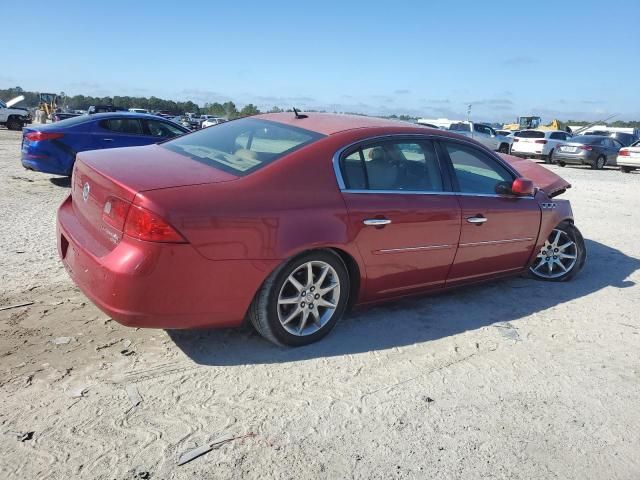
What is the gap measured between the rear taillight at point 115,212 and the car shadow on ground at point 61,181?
7.34 metres

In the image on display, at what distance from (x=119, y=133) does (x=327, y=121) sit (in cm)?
672

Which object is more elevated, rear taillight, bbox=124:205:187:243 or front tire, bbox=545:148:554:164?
rear taillight, bbox=124:205:187:243

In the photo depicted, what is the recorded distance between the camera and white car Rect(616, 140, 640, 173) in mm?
19750

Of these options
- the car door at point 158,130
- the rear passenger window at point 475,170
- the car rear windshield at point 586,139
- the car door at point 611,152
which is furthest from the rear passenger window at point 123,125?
the car door at point 611,152

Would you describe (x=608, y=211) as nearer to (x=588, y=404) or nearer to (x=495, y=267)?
(x=495, y=267)

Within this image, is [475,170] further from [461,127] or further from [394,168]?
[461,127]

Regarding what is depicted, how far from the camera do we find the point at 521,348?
3.84m

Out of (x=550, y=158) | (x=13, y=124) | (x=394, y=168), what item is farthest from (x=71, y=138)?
(x=13, y=124)

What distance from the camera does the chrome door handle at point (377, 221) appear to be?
363 centimetres

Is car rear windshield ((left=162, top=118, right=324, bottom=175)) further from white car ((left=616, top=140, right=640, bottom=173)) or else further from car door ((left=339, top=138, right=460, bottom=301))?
white car ((left=616, top=140, right=640, bottom=173))

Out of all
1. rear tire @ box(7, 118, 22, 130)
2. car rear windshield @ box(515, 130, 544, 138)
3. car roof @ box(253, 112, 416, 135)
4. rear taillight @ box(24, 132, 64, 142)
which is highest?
car roof @ box(253, 112, 416, 135)

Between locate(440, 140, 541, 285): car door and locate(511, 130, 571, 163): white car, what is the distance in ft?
65.6

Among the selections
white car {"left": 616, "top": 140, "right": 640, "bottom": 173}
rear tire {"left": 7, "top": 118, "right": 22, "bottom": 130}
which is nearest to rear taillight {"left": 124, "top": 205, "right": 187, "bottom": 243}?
white car {"left": 616, "top": 140, "right": 640, "bottom": 173}

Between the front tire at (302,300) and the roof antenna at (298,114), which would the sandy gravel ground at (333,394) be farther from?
the roof antenna at (298,114)
